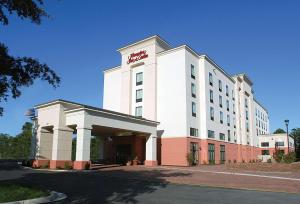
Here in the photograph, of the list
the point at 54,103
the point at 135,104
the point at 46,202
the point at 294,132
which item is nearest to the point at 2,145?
the point at 135,104

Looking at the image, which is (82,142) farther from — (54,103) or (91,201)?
(91,201)

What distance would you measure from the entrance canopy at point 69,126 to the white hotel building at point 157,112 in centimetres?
10

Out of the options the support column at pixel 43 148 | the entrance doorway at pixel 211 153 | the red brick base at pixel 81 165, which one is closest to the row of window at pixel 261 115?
the entrance doorway at pixel 211 153

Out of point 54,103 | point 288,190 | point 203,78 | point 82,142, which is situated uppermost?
point 203,78

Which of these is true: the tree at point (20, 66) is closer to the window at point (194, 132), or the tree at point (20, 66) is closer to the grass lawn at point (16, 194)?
the grass lawn at point (16, 194)

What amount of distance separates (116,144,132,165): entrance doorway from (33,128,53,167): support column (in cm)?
1169

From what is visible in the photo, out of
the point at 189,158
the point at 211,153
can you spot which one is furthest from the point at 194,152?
the point at 211,153

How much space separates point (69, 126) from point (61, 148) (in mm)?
2430

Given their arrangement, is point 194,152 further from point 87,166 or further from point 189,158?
point 87,166

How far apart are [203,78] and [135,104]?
11.0 meters

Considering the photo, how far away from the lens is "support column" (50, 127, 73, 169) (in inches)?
1247

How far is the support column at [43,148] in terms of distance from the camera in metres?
34.0

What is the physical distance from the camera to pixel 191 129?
4231 cm

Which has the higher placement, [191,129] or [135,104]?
[135,104]
